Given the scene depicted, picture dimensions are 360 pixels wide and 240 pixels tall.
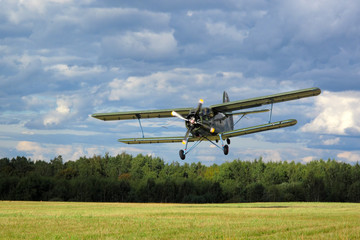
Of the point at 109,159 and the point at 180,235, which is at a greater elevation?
the point at 109,159

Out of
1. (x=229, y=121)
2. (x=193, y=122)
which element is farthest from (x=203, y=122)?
(x=229, y=121)

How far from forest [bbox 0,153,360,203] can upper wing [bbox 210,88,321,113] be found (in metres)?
65.7

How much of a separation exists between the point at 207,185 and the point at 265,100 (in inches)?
2864

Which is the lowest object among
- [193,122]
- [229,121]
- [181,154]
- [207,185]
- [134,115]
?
[207,185]

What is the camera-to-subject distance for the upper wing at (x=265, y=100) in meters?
33.7

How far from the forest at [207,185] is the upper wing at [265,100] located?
6575 centimetres

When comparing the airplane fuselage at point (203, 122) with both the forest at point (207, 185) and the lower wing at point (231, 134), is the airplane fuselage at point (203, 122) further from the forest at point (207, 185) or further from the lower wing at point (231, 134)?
the forest at point (207, 185)

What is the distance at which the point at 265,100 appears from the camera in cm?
3556

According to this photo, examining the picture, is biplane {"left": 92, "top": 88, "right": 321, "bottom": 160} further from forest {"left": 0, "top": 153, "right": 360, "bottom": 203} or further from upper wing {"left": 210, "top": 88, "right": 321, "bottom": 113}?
forest {"left": 0, "top": 153, "right": 360, "bottom": 203}

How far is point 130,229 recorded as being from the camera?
74.4 ft

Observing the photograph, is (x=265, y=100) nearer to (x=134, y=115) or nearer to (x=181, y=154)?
(x=181, y=154)

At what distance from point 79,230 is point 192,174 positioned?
115 meters

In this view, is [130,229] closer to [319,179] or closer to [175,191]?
[175,191]

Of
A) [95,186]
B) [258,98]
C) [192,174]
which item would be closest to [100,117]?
[258,98]
